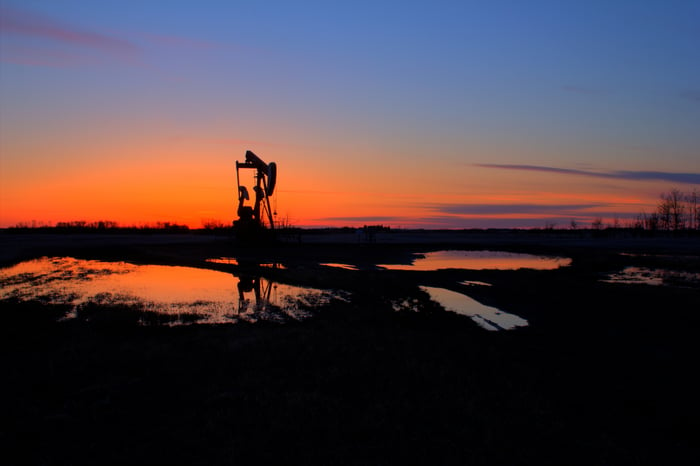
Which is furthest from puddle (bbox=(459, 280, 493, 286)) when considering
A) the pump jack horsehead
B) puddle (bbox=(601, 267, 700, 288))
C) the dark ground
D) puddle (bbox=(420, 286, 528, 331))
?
the pump jack horsehead

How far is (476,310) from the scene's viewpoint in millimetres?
15555

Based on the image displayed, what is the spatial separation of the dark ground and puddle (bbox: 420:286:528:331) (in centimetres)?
59

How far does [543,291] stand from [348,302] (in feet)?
25.1

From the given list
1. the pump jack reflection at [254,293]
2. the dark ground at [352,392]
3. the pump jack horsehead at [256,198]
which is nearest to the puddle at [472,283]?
the pump jack reflection at [254,293]

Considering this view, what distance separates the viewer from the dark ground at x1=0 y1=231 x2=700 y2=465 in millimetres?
5594

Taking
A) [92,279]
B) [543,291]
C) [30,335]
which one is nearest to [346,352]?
[30,335]

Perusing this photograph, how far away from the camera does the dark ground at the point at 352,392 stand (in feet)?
18.4

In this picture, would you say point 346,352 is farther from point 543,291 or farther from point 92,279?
point 92,279

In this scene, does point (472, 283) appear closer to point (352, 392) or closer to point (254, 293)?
point (254, 293)

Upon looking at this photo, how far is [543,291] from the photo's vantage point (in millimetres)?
18734

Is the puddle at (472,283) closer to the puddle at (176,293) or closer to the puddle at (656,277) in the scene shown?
the puddle at (656,277)

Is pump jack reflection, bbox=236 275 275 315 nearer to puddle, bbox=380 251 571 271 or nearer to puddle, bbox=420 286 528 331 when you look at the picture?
puddle, bbox=420 286 528 331

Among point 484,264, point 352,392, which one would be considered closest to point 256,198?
point 484,264

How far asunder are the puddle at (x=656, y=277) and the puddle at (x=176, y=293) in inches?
535
